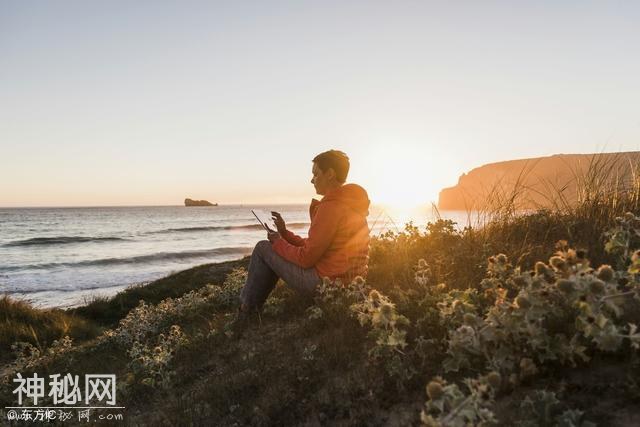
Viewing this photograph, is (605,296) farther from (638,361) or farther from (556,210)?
(556,210)

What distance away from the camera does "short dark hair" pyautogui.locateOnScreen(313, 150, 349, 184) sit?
6.40m

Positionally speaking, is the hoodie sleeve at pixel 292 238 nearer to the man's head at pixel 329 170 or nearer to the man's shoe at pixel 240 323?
the man's head at pixel 329 170

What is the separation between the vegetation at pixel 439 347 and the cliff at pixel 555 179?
63cm

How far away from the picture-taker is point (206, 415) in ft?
14.8

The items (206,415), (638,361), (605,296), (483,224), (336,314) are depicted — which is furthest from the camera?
(483,224)

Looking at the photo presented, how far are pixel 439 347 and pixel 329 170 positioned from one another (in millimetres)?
3115

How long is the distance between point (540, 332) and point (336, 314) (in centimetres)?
297

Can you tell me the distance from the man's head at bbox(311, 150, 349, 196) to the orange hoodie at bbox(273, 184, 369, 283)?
262 millimetres

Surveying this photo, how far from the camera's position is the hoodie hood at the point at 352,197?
6132 mm

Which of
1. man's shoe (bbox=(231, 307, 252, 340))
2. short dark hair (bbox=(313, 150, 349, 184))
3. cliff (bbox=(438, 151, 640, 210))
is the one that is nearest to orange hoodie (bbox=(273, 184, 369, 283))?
short dark hair (bbox=(313, 150, 349, 184))

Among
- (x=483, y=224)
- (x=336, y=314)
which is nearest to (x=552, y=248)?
(x=483, y=224)

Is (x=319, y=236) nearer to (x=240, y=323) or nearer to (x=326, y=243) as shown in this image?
(x=326, y=243)

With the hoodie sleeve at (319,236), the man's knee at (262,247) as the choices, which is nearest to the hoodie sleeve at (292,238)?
the man's knee at (262,247)

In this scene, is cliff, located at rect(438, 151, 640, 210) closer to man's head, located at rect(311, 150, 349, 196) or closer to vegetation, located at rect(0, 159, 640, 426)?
vegetation, located at rect(0, 159, 640, 426)
